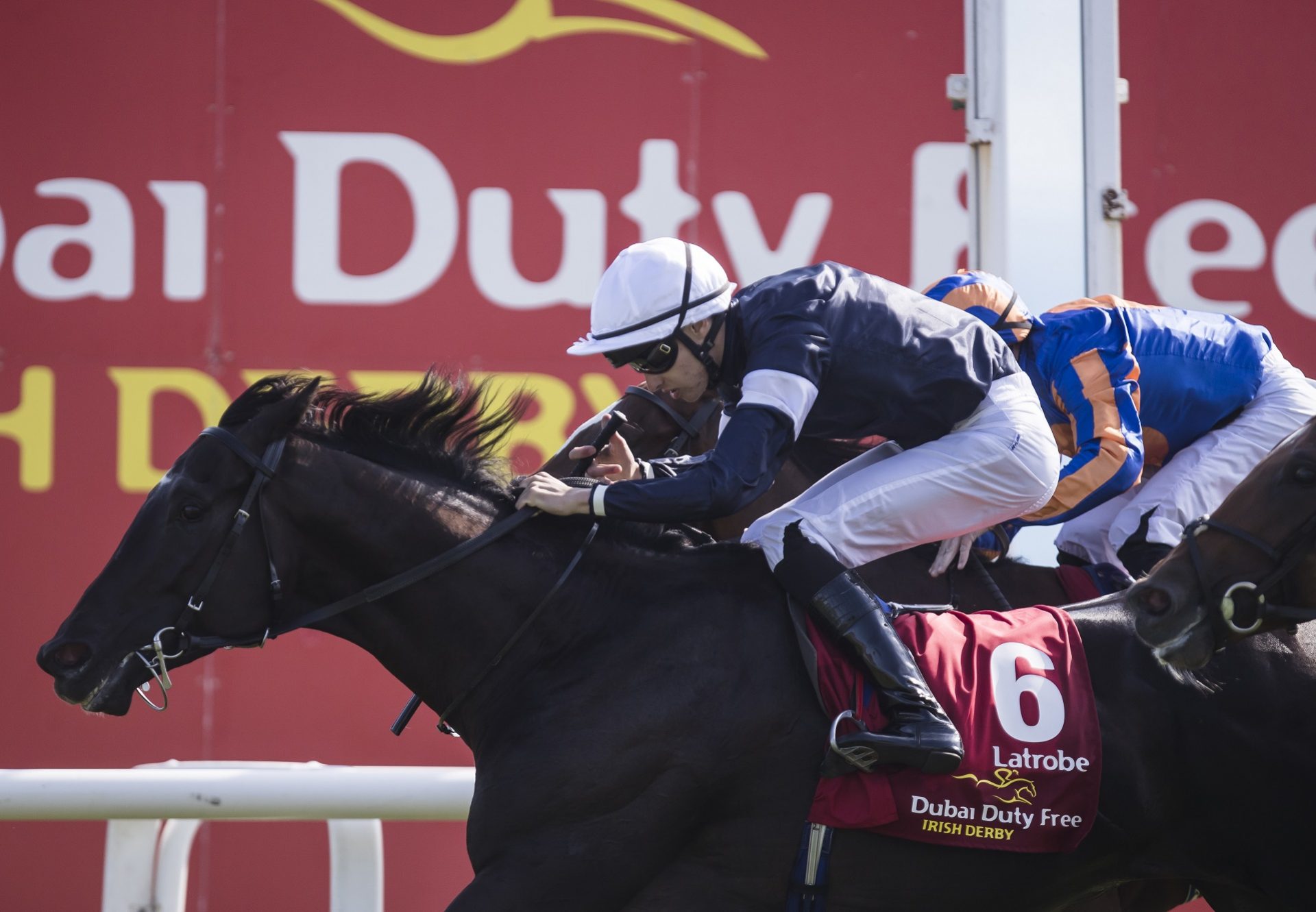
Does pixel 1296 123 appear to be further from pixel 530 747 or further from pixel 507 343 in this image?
pixel 530 747

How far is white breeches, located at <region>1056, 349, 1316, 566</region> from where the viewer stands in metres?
3.74

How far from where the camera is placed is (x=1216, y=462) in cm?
380

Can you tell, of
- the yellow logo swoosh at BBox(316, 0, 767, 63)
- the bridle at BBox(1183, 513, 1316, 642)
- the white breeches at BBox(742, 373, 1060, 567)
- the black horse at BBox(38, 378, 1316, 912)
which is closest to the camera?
the bridle at BBox(1183, 513, 1316, 642)

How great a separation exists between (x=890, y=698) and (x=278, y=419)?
1.35 metres

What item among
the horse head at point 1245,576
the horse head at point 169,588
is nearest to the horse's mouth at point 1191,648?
the horse head at point 1245,576

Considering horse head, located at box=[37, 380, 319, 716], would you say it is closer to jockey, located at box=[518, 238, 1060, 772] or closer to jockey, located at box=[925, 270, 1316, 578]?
jockey, located at box=[518, 238, 1060, 772]

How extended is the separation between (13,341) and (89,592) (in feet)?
9.37

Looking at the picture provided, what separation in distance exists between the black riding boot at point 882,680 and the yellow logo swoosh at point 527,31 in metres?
3.28

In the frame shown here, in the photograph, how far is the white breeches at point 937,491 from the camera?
9.77 ft

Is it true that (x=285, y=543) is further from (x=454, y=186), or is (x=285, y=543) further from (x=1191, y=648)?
(x=454, y=186)

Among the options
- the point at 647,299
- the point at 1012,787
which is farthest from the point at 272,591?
the point at 1012,787

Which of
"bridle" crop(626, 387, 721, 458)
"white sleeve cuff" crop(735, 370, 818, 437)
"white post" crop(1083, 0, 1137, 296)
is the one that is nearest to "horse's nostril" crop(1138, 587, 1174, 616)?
"white sleeve cuff" crop(735, 370, 818, 437)

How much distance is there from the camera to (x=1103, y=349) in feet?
12.0

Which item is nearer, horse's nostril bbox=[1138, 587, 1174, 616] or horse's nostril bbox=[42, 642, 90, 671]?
horse's nostril bbox=[1138, 587, 1174, 616]
